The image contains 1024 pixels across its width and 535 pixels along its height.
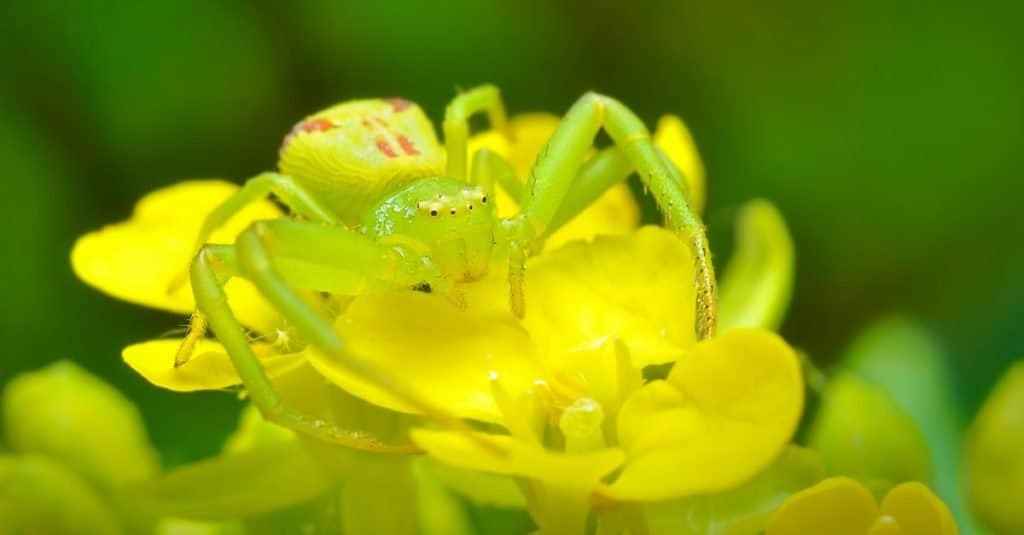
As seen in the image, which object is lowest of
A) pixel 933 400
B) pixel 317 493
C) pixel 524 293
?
pixel 933 400

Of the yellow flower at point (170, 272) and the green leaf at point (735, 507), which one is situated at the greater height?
the yellow flower at point (170, 272)

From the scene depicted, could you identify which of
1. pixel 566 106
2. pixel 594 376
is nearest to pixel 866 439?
pixel 594 376

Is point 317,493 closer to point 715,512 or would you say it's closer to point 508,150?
point 715,512

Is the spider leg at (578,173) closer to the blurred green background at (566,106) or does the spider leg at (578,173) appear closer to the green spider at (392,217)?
the green spider at (392,217)

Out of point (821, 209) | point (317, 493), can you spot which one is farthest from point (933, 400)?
point (317, 493)

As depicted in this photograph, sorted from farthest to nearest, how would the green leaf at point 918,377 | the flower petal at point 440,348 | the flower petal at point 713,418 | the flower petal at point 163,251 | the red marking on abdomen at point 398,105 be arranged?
1. the green leaf at point 918,377
2. the red marking on abdomen at point 398,105
3. the flower petal at point 163,251
4. the flower petal at point 440,348
5. the flower petal at point 713,418

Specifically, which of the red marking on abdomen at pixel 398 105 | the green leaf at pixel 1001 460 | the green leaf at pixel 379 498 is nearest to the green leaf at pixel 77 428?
the green leaf at pixel 379 498
